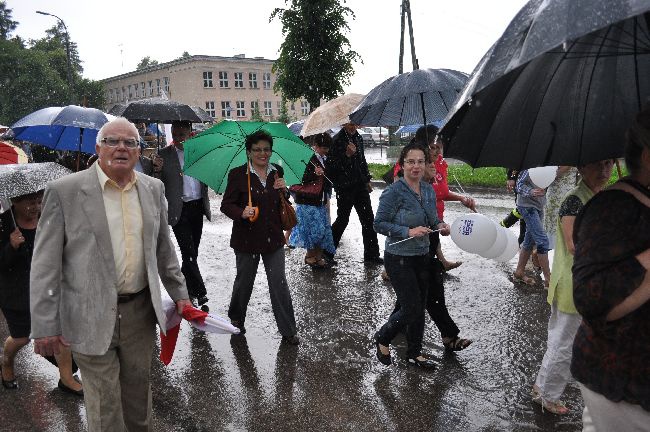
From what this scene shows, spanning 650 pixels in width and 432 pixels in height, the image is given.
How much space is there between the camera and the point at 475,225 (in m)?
4.82

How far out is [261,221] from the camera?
5.22 m

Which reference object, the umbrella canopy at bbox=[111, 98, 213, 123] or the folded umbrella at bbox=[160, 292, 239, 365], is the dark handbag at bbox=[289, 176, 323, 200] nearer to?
the umbrella canopy at bbox=[111, 98, 213, 123]

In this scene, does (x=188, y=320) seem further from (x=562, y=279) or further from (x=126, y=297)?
(x=562, y=279)

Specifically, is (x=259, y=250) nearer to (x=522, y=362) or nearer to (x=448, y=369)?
(x=448, y=369)

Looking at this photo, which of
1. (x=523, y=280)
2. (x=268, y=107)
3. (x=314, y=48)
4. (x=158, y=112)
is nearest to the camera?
(x=158, y=112)

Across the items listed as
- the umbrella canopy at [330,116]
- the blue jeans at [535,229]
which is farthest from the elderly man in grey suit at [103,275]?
the blue jeans at [535,229]

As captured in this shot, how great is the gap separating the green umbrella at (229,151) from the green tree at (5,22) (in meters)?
83.4

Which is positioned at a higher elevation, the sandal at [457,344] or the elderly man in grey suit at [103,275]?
the elderly man in grey suit at [103,275]

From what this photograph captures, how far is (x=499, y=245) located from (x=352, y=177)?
3.17m

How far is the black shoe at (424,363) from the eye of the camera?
4.51 m

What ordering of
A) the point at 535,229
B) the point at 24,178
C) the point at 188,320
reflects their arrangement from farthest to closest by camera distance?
the point at 535,229
the point at 24,178
the point at 188,320

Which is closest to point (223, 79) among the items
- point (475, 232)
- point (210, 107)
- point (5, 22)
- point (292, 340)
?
point (210, 107)

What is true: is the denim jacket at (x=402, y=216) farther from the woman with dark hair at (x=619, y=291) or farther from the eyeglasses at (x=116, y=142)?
the woman with dark hair at (x=619, y=291)

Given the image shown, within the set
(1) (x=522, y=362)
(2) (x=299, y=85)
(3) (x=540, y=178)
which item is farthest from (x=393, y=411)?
(2) (x=299, y=85)
